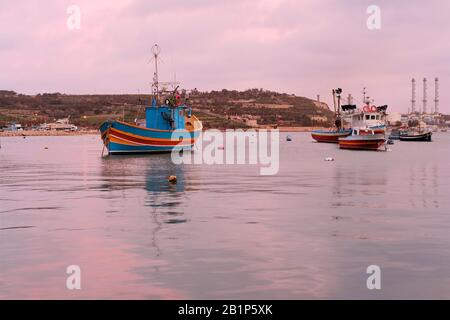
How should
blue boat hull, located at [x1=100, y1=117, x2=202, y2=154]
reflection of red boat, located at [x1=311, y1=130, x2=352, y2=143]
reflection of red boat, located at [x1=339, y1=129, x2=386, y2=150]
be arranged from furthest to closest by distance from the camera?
reflection of red boat, located at [x1=311, y1=130, x2=352, y2=143]
reflection of red boat, located at [x1=339, y1=129, x2=386, y2=150]
blue boat hull, located at [x1=100, y1=117, x2=202, y2=154]

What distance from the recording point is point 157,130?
255 ft

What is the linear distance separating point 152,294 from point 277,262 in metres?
4.12

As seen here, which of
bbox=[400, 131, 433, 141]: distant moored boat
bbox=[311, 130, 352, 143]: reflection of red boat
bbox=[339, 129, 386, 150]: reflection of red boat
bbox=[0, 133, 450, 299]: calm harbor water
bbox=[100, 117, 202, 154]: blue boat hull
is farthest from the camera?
bbox=[400, 131, 433, 141]: distant moored boat

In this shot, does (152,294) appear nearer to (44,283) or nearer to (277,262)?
(44,283)

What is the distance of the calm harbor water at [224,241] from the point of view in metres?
14.5

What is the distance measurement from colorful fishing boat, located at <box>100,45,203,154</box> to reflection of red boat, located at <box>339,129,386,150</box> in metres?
26.1

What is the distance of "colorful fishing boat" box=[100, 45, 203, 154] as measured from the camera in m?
76.2

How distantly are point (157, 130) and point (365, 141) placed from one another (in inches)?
1316

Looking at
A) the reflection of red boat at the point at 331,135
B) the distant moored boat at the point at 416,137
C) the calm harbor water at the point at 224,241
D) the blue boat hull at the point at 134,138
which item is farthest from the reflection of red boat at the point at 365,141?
the distant moored boat at the point at 416,137

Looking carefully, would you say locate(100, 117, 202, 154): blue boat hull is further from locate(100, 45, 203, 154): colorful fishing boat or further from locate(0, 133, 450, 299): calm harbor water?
locate(0, 133, 450, 299): calm harbor water

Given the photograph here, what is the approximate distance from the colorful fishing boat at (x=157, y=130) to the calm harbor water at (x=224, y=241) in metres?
38.5

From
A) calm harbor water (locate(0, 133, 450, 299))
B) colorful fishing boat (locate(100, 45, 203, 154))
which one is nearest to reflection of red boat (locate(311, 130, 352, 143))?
colorful fishing boat (locate(100, 45, 203, 154))

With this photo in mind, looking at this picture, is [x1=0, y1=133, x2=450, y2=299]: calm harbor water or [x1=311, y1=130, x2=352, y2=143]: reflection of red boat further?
[x1=311, y1=130, x2=352, y2=143]: reflection of red boat
